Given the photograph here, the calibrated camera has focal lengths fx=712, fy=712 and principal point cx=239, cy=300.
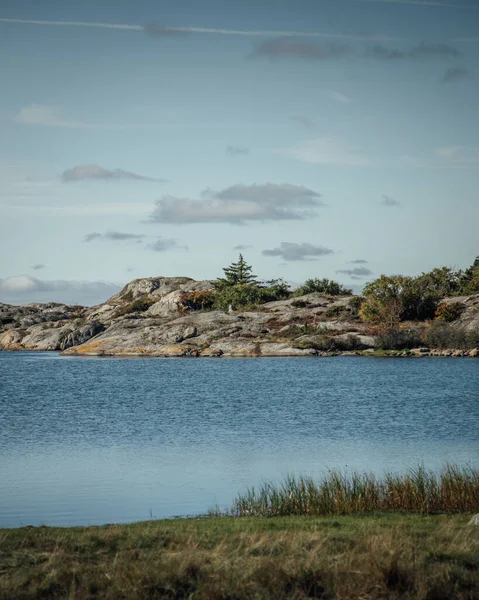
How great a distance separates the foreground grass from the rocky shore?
74.7 m

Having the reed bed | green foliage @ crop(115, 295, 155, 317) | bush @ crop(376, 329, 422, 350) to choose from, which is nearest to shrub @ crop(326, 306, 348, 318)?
bush @ crop(376, 329, 422, 350)

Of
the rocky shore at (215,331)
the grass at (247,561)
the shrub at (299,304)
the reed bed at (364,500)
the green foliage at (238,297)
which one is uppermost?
the green foliage at (238,297)

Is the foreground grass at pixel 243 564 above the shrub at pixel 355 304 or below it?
below

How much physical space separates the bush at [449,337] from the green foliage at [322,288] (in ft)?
133

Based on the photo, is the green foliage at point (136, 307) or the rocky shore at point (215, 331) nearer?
the rocky shore at point (215, 331)

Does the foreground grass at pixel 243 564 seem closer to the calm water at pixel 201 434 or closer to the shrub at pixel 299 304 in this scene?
the calm water at pixel 201 434

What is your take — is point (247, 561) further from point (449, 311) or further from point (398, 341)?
point (449, 311)

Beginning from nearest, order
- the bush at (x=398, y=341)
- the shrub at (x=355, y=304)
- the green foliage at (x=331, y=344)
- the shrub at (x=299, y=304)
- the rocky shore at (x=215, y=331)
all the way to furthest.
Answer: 1. the bush at (x=398, y=341)
2. the green foliage at (x=331, y=344)
3. the rocky shore at (x=215, y=331)
4. the shrub at (x=355, y=304)
5. the shrub at (x=299, y=304)

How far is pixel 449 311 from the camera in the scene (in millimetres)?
96125

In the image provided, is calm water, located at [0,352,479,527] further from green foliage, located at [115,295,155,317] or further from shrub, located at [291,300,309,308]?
green foliage, located at [115,295,155,317]

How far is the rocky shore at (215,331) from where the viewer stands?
304 ft

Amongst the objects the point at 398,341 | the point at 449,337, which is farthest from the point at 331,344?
the point at 449,337

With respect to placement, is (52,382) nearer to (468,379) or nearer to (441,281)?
(468,379)

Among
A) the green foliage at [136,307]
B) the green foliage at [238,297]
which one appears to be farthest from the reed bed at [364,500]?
the green foliage at [136,307]
